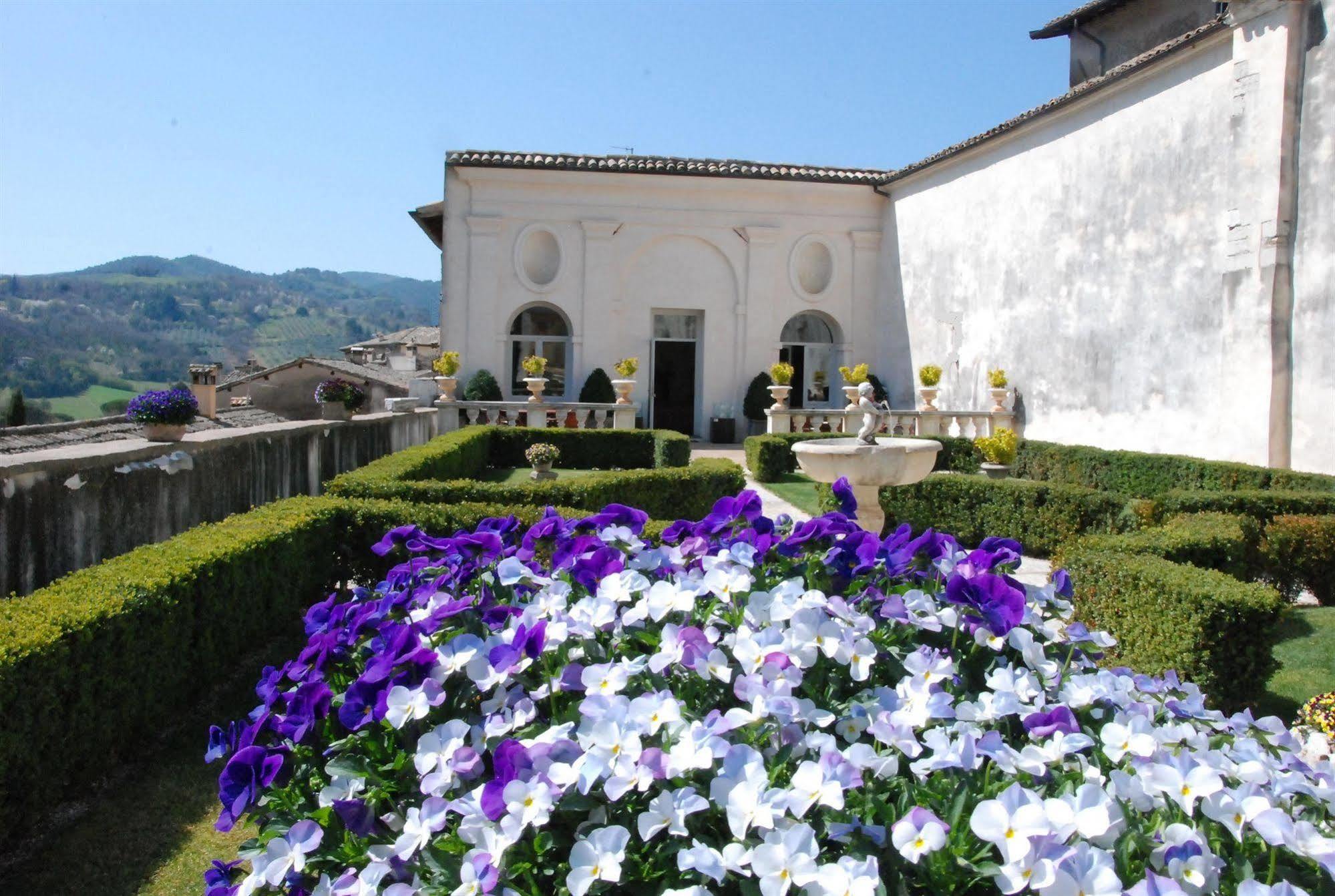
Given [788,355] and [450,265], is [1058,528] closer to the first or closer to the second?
[788,355]

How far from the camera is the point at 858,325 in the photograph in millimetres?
23875

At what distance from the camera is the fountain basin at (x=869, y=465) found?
8734mm

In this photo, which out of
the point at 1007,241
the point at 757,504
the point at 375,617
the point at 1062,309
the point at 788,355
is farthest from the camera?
the point at 788,355

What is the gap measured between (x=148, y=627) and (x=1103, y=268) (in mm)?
15521

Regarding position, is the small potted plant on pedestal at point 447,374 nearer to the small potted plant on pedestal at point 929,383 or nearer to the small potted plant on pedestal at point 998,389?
the small potted plant on pedestal at point 929,383

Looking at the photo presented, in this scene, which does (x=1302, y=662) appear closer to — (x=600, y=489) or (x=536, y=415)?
(x=600, y=489)

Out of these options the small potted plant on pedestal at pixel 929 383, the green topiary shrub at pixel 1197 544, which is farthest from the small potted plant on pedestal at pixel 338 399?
the small potted plant on pedestal at pixel 929 383

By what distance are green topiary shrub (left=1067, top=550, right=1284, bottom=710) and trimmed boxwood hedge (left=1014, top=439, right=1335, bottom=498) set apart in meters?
4.44

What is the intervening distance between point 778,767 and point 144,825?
11.4ft

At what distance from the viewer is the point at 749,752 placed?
156 cm

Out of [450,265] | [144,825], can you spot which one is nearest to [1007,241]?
[450,265]

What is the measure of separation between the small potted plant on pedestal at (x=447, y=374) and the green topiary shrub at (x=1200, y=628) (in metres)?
15.9

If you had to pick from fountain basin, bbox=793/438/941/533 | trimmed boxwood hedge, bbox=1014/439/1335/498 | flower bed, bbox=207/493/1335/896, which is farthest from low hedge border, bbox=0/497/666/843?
trimmed boxwood hedge, bbox=1014/439/1335/498

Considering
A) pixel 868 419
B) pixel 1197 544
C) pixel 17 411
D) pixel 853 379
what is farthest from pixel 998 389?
pixel 17 411
